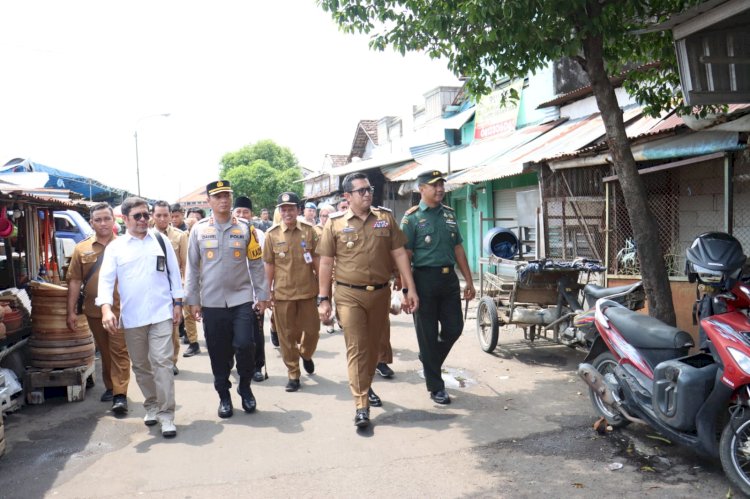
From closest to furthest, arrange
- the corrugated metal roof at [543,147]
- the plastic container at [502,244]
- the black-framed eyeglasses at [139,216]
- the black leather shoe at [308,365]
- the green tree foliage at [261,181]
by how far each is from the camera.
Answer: the black-framed eyeglasses at [139,216] < the black leather shoe at [308,365] < the plastic container at [502,244] < the corrugated metal roof at [543,147] < the green tree foliage at [261,181]

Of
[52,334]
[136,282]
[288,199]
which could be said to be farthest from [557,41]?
[52,334]

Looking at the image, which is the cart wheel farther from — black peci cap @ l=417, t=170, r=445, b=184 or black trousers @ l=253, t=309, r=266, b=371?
black trousers @ l=253, t=309, r=266, b=371

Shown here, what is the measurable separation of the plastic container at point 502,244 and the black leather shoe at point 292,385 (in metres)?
3.48

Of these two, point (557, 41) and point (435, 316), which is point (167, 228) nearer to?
point (435, 316)

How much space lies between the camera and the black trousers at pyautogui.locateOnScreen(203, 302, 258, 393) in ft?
17.5

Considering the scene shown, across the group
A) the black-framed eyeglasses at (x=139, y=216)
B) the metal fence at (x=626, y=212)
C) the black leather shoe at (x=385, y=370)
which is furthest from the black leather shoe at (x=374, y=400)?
the metal fence at (x=626, y=212)

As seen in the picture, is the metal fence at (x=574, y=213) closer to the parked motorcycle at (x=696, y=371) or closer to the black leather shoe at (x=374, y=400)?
the parked motorcycle at (x=696, y=371)

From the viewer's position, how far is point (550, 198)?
399 inches

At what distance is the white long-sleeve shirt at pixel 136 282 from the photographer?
4.98m

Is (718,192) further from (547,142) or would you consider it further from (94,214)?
(94,214)

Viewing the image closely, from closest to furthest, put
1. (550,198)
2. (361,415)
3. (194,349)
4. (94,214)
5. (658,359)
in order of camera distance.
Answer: (658,359) < (361,415) < (94,214) < (194,349) < (550,198)

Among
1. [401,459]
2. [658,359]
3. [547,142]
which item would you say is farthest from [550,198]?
[401,459]

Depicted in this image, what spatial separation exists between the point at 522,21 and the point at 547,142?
263 inches

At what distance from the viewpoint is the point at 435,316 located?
564cm
